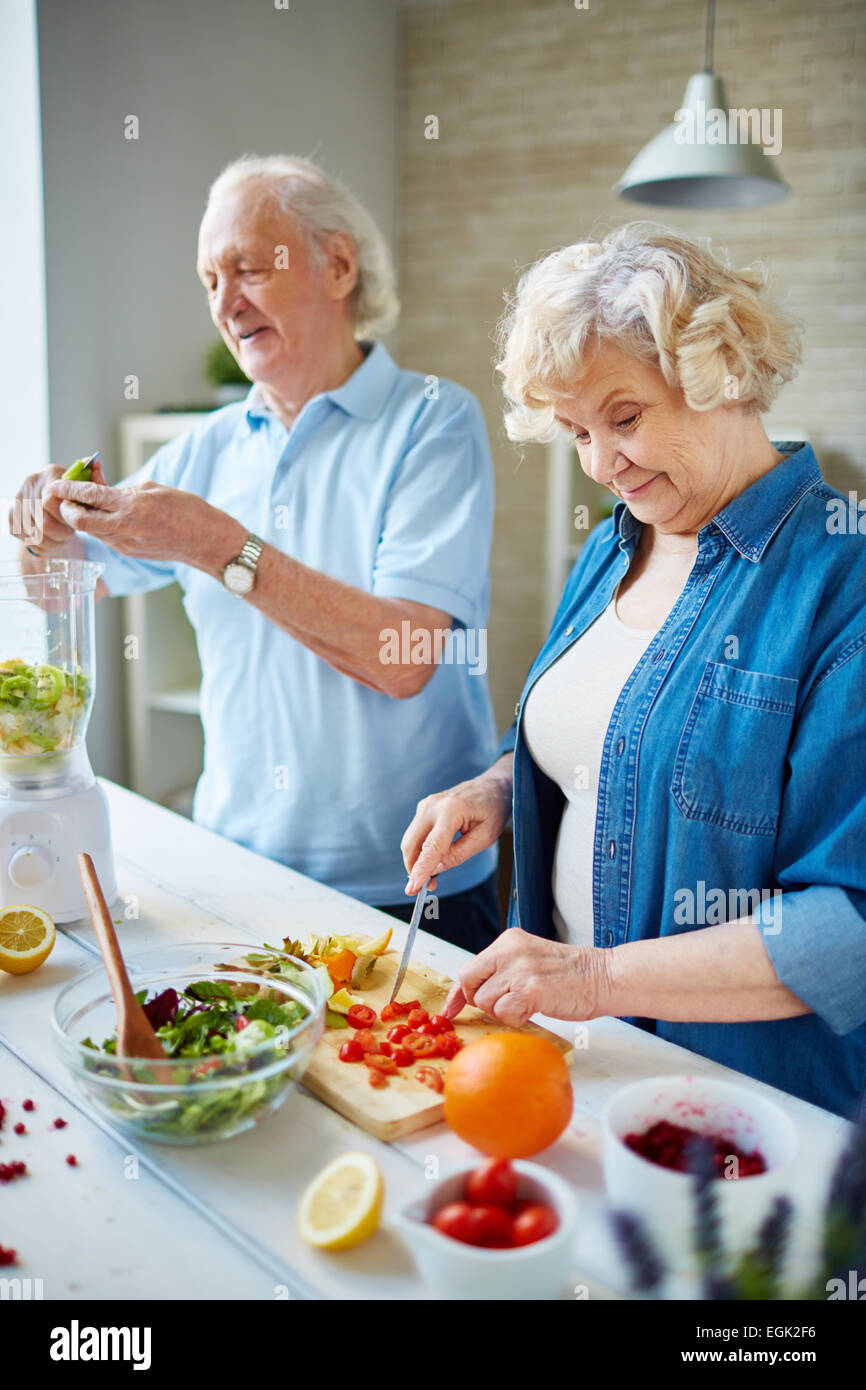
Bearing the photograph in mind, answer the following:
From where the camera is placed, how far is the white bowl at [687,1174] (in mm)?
765

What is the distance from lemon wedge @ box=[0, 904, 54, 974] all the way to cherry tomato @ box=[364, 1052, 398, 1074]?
0.45 metres

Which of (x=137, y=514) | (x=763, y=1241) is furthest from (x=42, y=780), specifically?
(x=763, y=1241)

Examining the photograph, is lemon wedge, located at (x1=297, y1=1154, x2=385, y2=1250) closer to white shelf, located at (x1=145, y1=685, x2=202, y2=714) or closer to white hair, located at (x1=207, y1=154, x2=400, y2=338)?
white hair, located at (x1=207, y1=154, x2=400, y2=338)

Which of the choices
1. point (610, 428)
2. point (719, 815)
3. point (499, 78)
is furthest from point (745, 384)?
point (499, 78)

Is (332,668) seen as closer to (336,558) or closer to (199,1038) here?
(336,558)

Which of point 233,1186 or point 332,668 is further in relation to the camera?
point 332,668

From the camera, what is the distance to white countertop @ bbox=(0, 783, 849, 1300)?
82 centimetres

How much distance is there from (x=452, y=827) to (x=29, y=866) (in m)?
Answer: 0.54

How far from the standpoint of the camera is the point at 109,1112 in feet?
3.09

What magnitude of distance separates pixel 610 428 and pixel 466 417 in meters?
0.62

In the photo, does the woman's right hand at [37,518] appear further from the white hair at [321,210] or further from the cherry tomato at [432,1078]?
the cherry tomato at [432,1078]

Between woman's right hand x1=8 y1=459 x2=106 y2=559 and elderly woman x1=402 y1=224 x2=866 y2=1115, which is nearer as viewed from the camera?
elderly woman x1=402 y1=224 x2=866 y2=1115

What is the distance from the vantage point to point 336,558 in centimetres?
185

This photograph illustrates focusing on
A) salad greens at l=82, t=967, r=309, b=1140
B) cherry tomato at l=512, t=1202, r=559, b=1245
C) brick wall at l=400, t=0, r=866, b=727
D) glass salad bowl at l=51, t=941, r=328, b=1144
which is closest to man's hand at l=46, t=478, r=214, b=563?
glass salad bowl at l=51, t=941, r=328, b=1144
